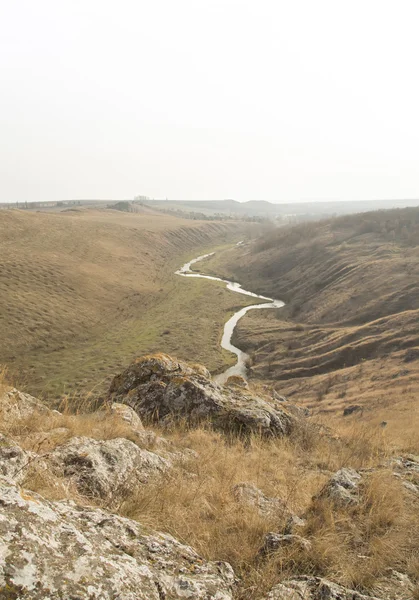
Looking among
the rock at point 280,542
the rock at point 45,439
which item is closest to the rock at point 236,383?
the rock at point 45,439

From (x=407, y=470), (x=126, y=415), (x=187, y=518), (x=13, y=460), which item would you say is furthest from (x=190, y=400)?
(x=13, y=460)

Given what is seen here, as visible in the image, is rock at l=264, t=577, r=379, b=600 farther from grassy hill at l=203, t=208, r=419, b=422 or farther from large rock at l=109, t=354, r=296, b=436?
grassy hill at l=203, t=208, r=419, b=422

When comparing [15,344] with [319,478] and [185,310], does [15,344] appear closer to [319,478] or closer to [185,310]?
[185,310]

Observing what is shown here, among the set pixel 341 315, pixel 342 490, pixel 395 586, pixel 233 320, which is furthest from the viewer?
pixel 233 320

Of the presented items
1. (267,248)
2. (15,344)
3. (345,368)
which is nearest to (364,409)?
(345,368)

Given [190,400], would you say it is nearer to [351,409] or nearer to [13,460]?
[13,460]

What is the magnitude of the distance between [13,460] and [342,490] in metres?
3.97

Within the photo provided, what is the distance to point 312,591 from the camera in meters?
2.99

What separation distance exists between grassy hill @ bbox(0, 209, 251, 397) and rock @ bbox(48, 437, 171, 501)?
1759 centimetres

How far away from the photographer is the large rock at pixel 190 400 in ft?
32.0

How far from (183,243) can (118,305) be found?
235ft

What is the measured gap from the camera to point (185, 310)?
57656mm

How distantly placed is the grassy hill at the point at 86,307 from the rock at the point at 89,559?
791 inches

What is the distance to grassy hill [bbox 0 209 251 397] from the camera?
1470 inches
